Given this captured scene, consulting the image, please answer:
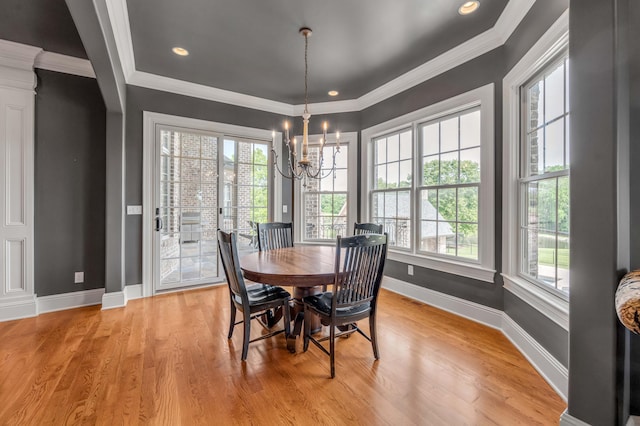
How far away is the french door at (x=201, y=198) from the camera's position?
12.3 ft

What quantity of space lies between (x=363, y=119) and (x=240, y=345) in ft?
11.5

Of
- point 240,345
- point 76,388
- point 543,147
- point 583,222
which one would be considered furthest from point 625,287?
point 76,388

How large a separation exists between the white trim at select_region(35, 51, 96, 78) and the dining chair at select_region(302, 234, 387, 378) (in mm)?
3487

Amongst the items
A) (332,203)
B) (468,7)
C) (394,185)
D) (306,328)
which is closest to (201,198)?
(332,203)

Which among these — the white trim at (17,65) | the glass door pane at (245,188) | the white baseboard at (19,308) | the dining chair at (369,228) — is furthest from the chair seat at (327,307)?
the white trim at (17,65)

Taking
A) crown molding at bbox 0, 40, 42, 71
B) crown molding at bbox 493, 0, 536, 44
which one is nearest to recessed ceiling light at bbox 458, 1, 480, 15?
crown molding at bbox 493, 0, 536, 44

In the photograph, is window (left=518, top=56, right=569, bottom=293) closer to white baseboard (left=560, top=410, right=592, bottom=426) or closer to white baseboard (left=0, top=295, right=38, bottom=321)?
white baseboard (left=560, top=410, right=592, bottom=426)

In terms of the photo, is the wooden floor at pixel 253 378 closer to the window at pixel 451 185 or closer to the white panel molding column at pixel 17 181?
the white panel molding column at pixel 17 181

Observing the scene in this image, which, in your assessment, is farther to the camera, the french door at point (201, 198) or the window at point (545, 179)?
the french door at point (201, 198)

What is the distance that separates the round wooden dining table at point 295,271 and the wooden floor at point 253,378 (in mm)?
301

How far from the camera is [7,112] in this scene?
2.89m

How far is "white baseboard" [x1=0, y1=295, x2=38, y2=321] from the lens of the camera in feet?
9.41

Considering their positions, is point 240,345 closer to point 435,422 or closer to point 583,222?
point 435,422

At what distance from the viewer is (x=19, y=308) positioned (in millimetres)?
2934
